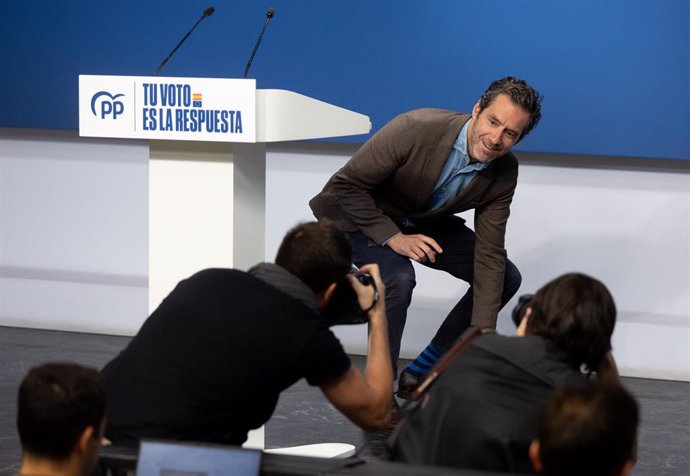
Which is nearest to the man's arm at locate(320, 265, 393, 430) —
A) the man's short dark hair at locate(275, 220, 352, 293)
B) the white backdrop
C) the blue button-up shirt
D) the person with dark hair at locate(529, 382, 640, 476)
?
the man's short dark hair at locate(275, 220, 352, 293)

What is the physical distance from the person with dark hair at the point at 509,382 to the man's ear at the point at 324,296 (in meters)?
0.38

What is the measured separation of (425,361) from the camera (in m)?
3.48

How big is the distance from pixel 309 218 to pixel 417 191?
1342 mm

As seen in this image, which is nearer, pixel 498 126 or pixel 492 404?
pixel 492 404

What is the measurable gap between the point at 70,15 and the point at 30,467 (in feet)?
10.8

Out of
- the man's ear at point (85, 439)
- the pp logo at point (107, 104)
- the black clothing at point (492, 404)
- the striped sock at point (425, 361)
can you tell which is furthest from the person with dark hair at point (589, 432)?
the striped sock at point (425, 361)

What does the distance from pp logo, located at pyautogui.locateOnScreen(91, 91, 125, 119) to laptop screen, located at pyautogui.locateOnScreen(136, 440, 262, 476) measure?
1231 mm

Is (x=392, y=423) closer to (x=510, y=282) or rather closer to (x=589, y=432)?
(x=510, y=282)

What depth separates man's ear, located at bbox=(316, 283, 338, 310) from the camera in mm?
2182

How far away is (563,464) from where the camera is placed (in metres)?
1.39

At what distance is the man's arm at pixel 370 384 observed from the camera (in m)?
2.13

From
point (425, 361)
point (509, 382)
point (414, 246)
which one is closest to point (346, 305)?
point (509, 382)

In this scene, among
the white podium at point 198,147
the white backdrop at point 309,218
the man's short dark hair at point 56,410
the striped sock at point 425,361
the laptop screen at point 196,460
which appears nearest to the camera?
the man's short dark hair at point 56,410

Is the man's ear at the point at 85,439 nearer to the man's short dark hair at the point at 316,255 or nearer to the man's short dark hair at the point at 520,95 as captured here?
the man's short dark hair at the point at 316,255
